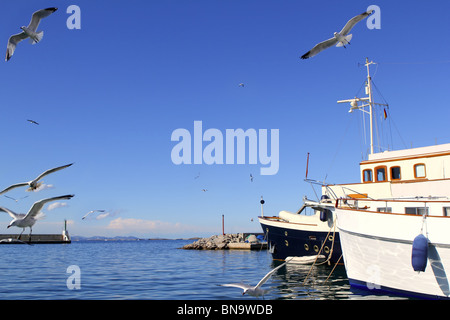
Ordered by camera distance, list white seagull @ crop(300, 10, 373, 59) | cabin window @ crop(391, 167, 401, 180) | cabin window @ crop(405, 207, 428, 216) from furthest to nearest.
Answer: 1. cabin window @ crop(391, 167, 401, 180)
2. cabin window @ crop(405, 207, 428, 216)
3. white seagull @ crop(300, 10, 373, 59)

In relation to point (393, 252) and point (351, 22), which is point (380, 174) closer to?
point (393, 252)

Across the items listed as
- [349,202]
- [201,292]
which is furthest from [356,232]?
[201,292]

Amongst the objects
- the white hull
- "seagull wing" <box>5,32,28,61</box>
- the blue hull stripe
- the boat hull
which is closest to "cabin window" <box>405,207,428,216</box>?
the white hull

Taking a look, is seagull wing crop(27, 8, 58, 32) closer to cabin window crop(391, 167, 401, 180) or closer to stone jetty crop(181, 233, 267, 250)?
cabin window crop(391, 167, 401, 180)

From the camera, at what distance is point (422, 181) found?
24.6 meters

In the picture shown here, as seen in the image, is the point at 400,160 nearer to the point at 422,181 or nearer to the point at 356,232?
the point at 422,181

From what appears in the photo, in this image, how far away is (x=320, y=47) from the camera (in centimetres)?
1822

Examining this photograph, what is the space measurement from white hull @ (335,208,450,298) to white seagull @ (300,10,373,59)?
24.9 feet

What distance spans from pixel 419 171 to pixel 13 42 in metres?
22.8

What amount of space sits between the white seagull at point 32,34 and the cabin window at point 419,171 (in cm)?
2162

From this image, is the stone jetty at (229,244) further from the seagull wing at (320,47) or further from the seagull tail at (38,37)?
the seagull tail at (38,37)

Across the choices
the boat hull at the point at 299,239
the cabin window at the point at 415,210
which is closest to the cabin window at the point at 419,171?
the cabin window at the point at 415,210

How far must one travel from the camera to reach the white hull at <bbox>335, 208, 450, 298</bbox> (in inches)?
658

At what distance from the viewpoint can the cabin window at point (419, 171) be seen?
84.6 ft
